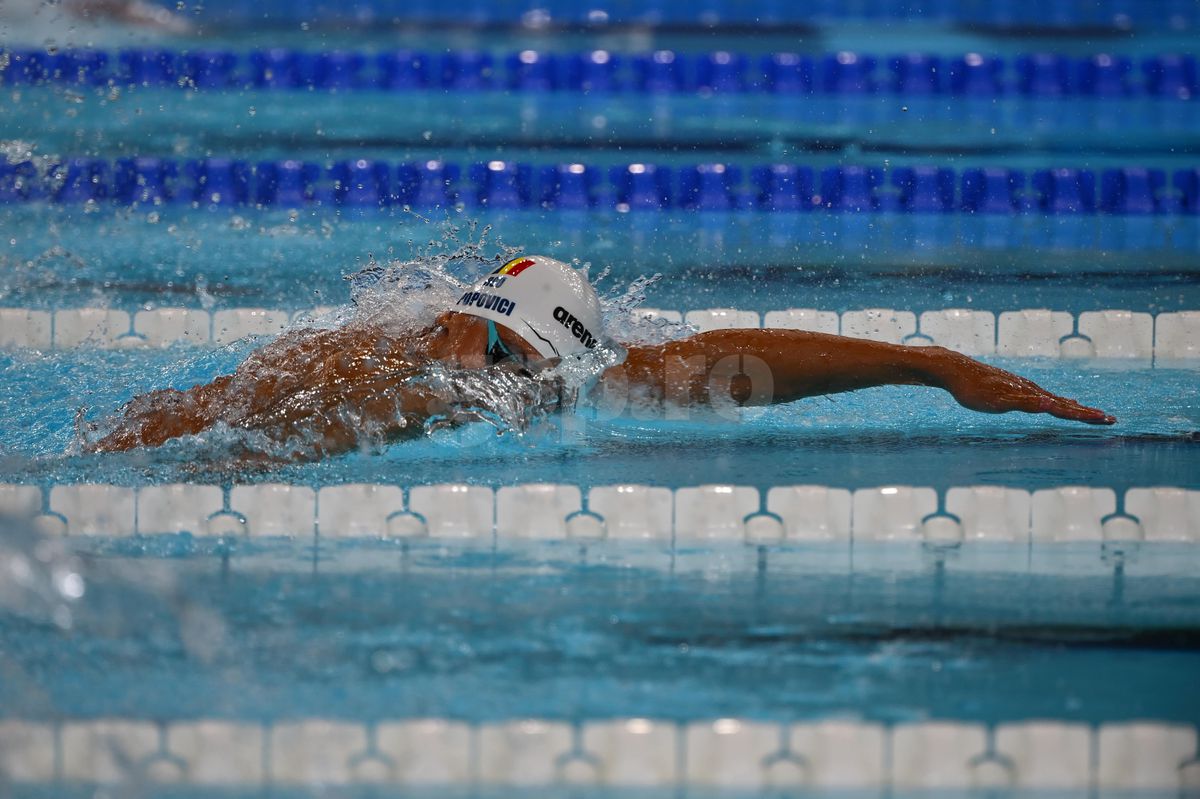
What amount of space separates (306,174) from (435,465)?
266cm

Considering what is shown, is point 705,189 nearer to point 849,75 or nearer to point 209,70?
point 849,75

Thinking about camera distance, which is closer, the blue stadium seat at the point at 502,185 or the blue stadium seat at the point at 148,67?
the blue stadium seat at the point at 502,185

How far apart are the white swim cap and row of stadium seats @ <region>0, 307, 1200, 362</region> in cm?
91

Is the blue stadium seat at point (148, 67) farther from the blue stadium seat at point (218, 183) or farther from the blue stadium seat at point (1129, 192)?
the blue stadium seat at point (1129, 192)

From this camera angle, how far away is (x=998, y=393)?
2643 mm

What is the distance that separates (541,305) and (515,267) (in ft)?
0.38

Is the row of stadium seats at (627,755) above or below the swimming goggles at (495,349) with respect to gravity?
below

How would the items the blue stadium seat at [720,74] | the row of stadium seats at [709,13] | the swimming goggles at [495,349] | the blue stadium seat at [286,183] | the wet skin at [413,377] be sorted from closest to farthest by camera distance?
the wet skin at [413,377]
the swimming goggles at [495,349]
the blue stadium seat at [286,183]
the blue stadium seat at [720,74]
the row of stadium seats at [709,13]

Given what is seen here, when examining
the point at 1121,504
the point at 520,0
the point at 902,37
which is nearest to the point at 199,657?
the point at 1121,504

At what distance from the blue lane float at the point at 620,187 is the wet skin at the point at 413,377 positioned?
7.63 ft

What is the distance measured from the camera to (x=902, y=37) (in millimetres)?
6605

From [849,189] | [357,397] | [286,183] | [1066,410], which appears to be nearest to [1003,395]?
[1066,410]

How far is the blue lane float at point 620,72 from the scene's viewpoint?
238 inches

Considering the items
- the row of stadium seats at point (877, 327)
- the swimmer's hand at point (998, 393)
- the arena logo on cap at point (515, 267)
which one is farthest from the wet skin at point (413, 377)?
the row of stadium seats at point (877, 327)
